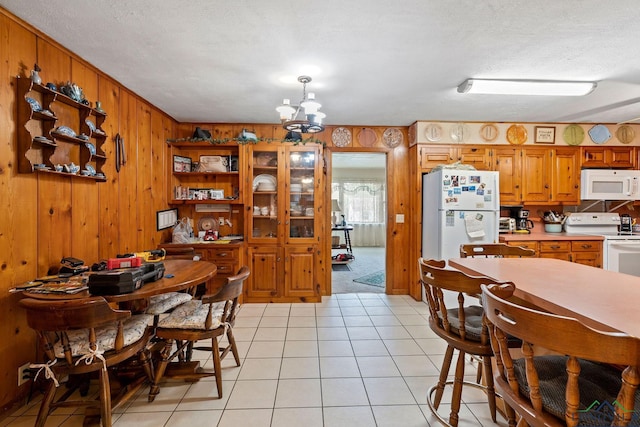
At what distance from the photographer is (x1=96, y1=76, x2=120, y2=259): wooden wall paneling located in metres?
2.58

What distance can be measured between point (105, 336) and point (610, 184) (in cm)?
559

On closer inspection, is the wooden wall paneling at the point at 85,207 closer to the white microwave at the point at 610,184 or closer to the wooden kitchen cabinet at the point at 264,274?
the wooden kitchen cabinet at the point at 264,274

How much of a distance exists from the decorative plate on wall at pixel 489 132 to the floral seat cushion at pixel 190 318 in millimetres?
3813

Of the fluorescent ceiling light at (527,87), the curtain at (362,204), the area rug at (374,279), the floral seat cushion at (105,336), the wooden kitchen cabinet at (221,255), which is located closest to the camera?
the floral seat cushion at (105,336)

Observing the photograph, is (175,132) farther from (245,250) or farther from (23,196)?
(23,196)

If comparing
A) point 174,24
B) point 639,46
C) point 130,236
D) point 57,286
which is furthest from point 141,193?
point 639,46

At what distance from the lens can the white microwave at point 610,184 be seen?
3.93 metres

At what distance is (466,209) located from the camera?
3.58 metres

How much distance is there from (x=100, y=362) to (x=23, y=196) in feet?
3.88

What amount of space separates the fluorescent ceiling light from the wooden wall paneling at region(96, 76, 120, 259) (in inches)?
124

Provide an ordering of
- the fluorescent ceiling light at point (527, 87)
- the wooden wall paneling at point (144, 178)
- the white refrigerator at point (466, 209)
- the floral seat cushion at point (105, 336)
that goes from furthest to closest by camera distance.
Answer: the white refrigerator at point (466, 209), the wooden wall paneling at point (144, 178), the fluorescent ceiling light at point (527, 87), the floral seat cushion at point (105, 336)


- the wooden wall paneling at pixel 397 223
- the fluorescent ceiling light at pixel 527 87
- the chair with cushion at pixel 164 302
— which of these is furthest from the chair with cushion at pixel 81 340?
the wooden wall paneling at pixel 397 223

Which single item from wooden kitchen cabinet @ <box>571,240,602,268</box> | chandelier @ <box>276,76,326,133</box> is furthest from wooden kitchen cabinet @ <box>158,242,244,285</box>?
wooden kitchen cabinet @ <box>571,240,602,268</box>

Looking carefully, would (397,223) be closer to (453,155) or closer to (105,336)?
(453,155)
